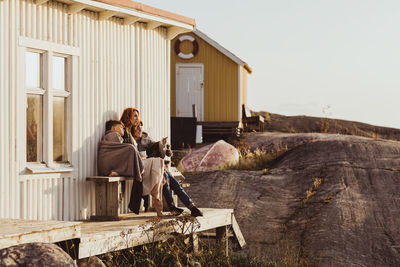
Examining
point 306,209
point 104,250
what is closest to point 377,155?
point 306,209

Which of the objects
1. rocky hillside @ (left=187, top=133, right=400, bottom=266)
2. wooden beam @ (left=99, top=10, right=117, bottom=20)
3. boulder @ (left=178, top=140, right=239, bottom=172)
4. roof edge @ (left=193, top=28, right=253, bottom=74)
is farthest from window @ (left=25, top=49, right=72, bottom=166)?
roof edge @ (left=193, top=28, right=253, bottom=74)

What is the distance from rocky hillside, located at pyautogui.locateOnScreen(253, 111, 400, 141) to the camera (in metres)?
32.2

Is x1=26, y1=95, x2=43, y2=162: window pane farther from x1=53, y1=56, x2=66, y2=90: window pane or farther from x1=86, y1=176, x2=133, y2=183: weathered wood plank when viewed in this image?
x1=86, y1=176, x2=133, y2=183: weathered wood plank

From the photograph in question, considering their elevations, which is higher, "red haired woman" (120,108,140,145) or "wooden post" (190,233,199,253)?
"red haired woman" (120,108,140,145)

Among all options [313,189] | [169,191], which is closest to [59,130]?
[169,191]

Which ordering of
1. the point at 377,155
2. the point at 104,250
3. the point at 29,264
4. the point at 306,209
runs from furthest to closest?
the point at 377,155 → the point at 306,209 → the point at 104,250 → the point at 29,264

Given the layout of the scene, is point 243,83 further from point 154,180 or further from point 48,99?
point 48,99

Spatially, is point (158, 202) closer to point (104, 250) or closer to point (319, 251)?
point (104, 250)

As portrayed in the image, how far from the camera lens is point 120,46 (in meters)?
10.3

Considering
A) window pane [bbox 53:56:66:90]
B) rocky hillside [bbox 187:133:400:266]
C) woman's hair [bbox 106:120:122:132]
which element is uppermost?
window pane [bbox 53:56:66:90]

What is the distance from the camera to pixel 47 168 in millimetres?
8836

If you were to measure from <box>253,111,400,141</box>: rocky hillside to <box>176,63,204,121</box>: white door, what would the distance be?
6.53 meters

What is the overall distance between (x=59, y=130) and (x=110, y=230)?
1.85 m

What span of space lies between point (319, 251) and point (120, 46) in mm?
5246
